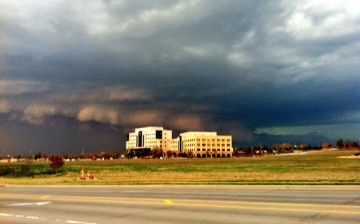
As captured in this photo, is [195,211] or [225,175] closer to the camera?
[195,211]

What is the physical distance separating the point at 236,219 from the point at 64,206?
28.4 feet

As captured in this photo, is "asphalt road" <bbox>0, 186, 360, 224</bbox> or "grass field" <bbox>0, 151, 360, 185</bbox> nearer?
"asphalt road" <bbox>0, 186, 360, 224</bbox>

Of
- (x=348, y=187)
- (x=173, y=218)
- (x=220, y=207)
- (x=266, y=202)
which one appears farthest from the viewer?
(x=348, y=187)

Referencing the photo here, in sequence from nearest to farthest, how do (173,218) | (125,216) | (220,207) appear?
(173,218) → (125,216) → (220,207)

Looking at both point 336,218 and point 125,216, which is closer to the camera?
point 336,218

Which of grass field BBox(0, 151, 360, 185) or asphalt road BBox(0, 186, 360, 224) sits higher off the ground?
asphalt road BBox(0, 186, 360, 224)

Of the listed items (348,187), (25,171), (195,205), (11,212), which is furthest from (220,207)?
(25,171)

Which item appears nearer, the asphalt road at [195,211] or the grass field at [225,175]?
the asphalt road at [195,211]

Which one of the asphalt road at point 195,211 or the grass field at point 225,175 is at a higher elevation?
the asphalt road at point 195,211

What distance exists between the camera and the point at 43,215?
1435 cm

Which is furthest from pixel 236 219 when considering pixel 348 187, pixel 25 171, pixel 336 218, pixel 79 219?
pixel 25 171

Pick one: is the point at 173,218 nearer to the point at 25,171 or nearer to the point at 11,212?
the point at 11,212

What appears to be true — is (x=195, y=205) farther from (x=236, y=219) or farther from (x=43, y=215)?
(x=43, y=215)

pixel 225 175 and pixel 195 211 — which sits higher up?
pixel 195 211
